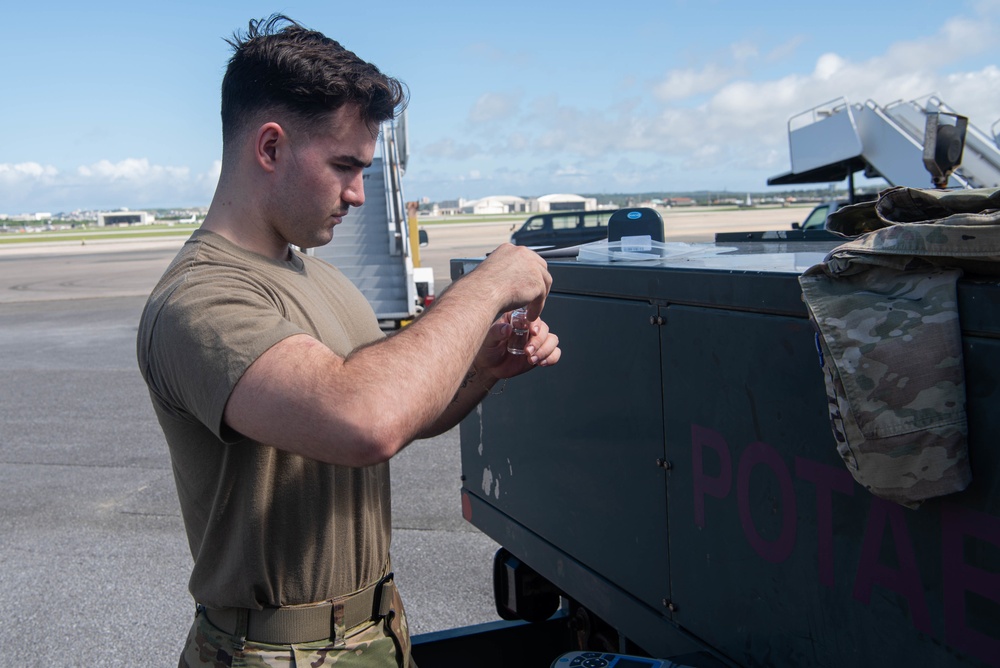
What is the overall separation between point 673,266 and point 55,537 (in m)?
5.03

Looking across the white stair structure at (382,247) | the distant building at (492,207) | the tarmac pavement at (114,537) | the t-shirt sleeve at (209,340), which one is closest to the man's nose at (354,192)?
the t-shirt sleeve at (209,340)

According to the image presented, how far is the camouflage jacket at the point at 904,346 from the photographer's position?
124 centimetres

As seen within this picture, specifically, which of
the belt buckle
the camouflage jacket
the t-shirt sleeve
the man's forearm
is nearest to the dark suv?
the man's forearm

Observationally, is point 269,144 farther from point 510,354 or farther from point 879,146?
point 879,146

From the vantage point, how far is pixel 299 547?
1812 millimetres

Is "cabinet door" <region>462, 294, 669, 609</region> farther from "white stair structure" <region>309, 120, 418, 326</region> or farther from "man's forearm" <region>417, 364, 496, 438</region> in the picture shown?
"white stair structure" <region>309, 120, 418, 326</region>

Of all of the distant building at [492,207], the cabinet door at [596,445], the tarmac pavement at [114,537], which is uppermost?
the distant building at [492,207]

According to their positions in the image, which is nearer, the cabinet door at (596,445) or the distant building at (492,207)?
the cabinet door at (596,445)

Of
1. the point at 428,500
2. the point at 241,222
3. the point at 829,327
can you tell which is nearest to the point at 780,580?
the point at 829,327

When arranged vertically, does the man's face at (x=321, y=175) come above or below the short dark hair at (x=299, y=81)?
below

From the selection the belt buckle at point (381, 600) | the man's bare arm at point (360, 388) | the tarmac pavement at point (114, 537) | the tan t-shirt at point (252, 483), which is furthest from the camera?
the tarmac pavement at point (114, 537)

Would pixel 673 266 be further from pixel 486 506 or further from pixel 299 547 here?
pixel 486 506

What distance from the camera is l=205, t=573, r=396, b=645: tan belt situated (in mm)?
1814

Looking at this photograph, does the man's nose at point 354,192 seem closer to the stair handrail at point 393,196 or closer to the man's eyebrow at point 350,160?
the man's eyebrow at point 350,160
